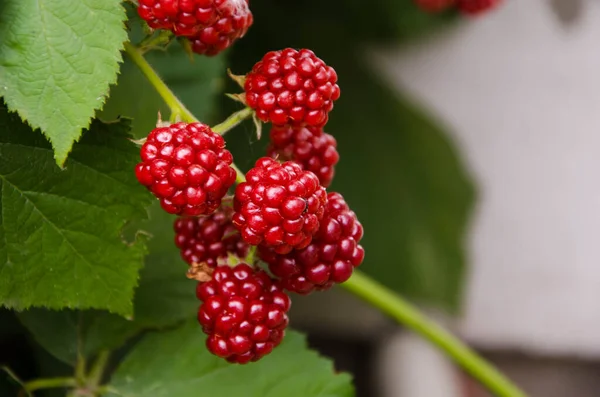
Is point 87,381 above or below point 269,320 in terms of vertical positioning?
below

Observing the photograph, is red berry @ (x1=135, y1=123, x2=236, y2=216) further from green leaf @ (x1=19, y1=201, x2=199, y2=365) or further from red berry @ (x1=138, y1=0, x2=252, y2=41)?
green leaf @ (x1=19, y1=201, x2=199, y2=365)

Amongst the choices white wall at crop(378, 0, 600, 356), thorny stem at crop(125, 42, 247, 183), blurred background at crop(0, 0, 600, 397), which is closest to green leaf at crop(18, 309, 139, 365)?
thorny stem at crop(125, 42, 247, 183)

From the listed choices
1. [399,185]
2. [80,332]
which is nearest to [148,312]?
[80,332]

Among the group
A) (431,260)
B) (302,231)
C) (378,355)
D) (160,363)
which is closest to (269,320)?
(302,231)

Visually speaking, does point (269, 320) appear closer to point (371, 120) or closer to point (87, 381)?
point (87, 381)

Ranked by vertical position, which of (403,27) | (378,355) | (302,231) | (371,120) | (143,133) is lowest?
(378,355)

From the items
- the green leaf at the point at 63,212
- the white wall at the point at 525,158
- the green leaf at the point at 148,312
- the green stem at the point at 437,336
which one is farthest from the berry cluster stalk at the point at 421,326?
the white wall at the point at 525,158

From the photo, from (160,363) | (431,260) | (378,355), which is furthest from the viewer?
(378,355)
